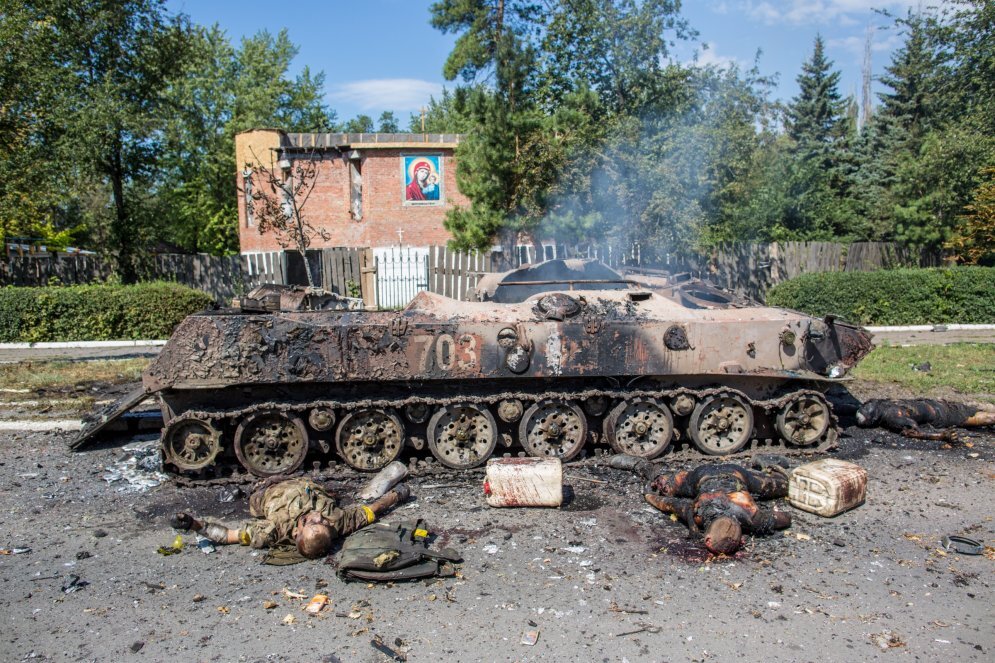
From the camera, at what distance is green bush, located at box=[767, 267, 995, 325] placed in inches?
685

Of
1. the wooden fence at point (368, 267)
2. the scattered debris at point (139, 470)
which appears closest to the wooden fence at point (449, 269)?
the wooden fence at point (368, 267)

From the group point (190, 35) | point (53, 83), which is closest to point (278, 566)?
point (53, 83)

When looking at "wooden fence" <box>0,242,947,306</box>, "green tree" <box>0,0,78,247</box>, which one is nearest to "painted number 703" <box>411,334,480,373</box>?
"wooden fence" <box>0,242,947,306</box>

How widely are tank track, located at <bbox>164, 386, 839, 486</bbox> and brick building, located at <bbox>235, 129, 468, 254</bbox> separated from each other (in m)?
16.8

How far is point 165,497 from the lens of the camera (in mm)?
7145

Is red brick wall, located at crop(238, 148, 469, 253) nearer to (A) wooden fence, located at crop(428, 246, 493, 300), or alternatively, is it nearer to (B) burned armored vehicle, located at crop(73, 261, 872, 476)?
(A) wooden fence, located at crop(428, 246, 493, 300)

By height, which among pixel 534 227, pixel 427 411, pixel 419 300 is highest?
pixel 534 227

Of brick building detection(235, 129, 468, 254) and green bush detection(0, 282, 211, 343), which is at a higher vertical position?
brick building detection(235, 129, 468, 254)

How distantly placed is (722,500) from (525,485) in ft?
5.70

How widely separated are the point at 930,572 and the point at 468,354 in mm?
4412

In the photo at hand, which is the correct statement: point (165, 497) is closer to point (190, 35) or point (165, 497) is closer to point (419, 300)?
point (419, 300)

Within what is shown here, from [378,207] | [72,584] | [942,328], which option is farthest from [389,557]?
[378,207]

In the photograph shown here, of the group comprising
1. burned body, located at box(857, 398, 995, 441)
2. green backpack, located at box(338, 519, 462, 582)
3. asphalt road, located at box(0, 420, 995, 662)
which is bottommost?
asphalt road, located at box(0, 420, 995, 662)

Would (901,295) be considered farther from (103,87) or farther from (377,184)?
(103,87)
